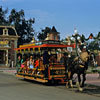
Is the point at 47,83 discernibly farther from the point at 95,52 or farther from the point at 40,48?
the point at 95,52

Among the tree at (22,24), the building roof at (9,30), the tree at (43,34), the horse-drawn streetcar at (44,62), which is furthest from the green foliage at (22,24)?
the horse-drawn streetcar at (44,62)

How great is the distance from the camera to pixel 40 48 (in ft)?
45.7

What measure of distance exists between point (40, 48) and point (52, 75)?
74.4 inches

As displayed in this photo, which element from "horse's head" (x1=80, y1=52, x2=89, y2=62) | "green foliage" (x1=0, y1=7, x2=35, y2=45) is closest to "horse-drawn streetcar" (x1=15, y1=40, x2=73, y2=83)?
"horse's head" (x1=80, y1=52, x2=89, y2=62)

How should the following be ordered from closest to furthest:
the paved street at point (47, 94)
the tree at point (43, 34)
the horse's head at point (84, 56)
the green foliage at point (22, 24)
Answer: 1. the paved street at point (47, 94)
2. the horse's head at point (84, 56)
3. the green foliage at point (22, 24)
4. the tree at point (43, 34)

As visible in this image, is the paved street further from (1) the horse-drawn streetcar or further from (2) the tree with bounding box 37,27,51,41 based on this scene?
(2) the tree with bounding box 37,27,51,41

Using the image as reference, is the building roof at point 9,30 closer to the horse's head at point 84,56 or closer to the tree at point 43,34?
the tree at point 43,34

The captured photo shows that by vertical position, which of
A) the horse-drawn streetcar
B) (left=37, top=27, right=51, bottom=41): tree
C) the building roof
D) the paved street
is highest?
(left=37, top=27, right=51, bottom=41): tree

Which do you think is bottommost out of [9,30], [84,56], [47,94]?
[47,94]

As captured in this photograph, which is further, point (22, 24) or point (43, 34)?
point (43, 34)

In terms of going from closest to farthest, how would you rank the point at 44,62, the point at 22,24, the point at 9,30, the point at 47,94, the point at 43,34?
the point at 47,94 < the point at 44,62 < the point at 9,30 < the point at 22,24 < the point at 43,34

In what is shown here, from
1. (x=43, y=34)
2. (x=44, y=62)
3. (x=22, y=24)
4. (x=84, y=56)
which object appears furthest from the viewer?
(x=43, y=34)

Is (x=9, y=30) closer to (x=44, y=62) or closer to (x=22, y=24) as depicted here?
(x=22, y=24)

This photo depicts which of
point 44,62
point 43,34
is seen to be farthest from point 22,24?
point 44,62
